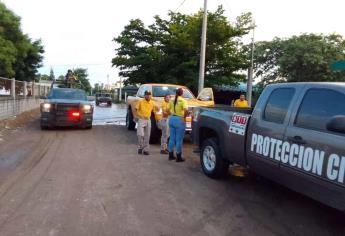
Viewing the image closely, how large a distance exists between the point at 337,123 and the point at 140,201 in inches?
121

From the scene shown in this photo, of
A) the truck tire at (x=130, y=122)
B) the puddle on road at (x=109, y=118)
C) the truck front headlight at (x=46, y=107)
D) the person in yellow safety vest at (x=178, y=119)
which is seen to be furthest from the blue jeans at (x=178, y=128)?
the puddle on road at (x=109, y=118)

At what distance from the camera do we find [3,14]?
95.6 ft

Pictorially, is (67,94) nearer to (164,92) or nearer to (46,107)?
(46,107)

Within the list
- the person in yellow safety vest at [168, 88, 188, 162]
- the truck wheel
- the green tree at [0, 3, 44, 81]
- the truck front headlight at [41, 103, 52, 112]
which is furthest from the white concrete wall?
the truck wheel

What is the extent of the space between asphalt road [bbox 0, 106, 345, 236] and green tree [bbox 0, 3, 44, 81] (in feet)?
63.2

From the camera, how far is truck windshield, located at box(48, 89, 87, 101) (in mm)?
17047

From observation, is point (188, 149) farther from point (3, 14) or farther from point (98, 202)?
point (3, 14)

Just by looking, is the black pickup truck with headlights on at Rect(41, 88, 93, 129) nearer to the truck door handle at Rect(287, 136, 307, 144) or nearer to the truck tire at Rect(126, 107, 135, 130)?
the truck tire at Rect(126, 107, 135, 130)

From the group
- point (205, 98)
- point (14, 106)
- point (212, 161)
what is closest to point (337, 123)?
point (212, 161)

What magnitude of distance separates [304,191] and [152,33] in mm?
24187

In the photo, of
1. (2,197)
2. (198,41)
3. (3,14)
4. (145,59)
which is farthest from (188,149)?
(3,14)

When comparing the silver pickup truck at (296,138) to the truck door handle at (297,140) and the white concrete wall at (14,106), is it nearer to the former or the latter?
the truck door handle at (297,140)

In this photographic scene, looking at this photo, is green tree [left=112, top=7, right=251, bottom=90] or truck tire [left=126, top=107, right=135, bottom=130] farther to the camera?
green tree [left=112, top=7, right=251, bottom=90]

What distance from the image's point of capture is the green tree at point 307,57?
35.6m
